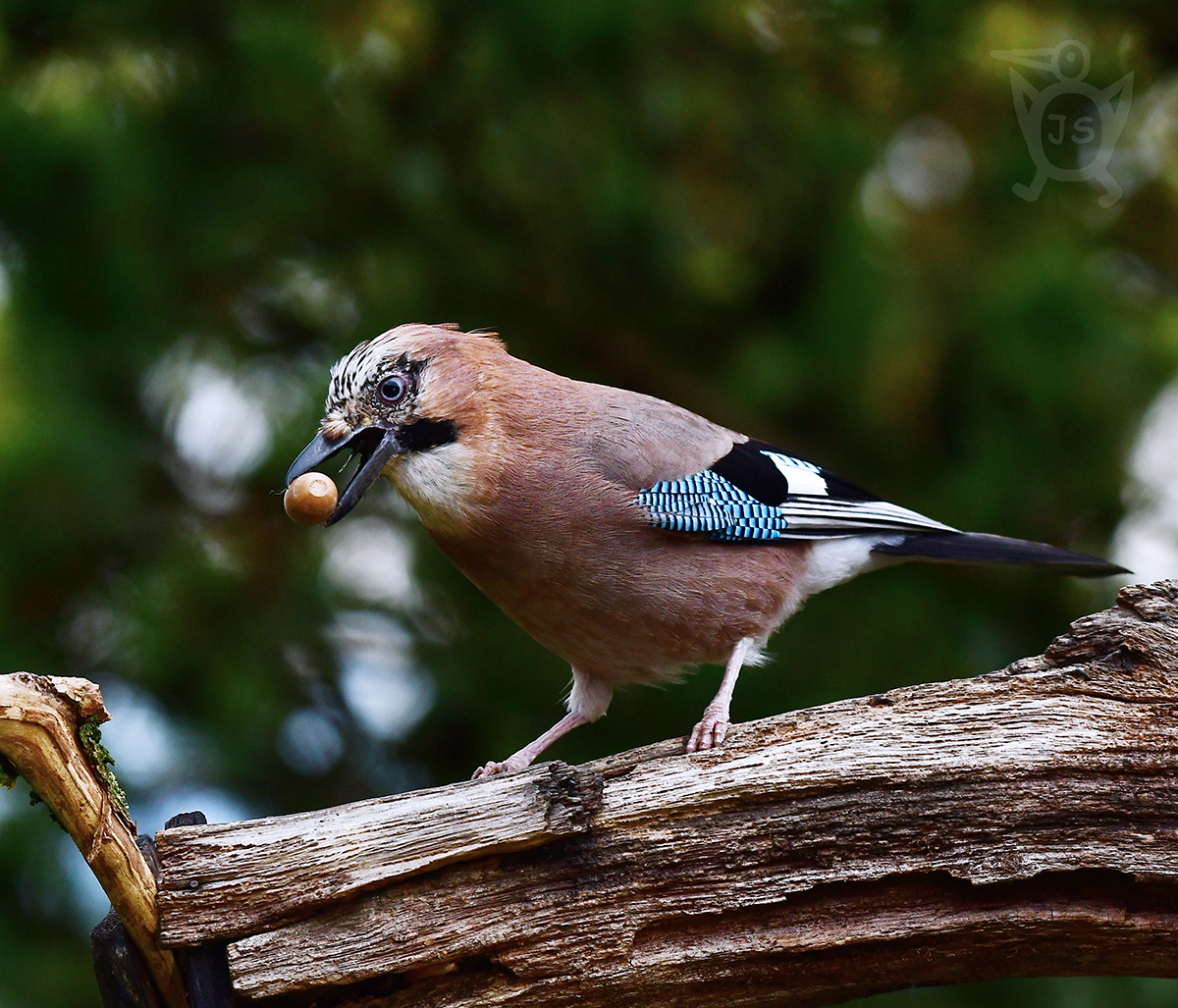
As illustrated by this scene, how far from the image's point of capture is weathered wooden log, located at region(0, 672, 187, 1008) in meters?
2.31

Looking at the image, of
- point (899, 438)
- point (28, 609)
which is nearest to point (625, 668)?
point (899, 438)

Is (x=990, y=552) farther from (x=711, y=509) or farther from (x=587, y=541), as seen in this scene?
(x=587, y=541)

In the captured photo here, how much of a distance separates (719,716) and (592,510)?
57 centimetres

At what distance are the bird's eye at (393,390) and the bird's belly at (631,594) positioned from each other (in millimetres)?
356

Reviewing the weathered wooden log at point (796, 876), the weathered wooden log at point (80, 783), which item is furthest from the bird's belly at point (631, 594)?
the weathered wooden log at point (80, 783)

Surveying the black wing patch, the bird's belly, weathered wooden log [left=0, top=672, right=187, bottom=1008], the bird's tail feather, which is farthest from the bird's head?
the bird's tail feather

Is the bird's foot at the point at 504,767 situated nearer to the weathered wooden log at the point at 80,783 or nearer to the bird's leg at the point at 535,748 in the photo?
the bird's leg at the point at 535,748

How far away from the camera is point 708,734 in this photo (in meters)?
2.88

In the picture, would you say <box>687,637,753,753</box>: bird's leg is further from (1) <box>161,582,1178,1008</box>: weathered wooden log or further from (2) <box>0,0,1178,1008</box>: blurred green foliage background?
(2) <box>0,0,1178,1008</box>: blurred green foliage background

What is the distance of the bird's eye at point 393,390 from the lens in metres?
3.13

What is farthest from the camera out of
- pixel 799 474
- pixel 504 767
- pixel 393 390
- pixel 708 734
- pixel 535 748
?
pixel 799 474

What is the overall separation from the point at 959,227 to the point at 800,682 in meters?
1.73

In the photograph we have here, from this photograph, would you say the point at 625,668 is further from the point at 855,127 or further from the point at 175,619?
the point at 855,127

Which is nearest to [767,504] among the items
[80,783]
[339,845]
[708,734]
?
[708,734]
